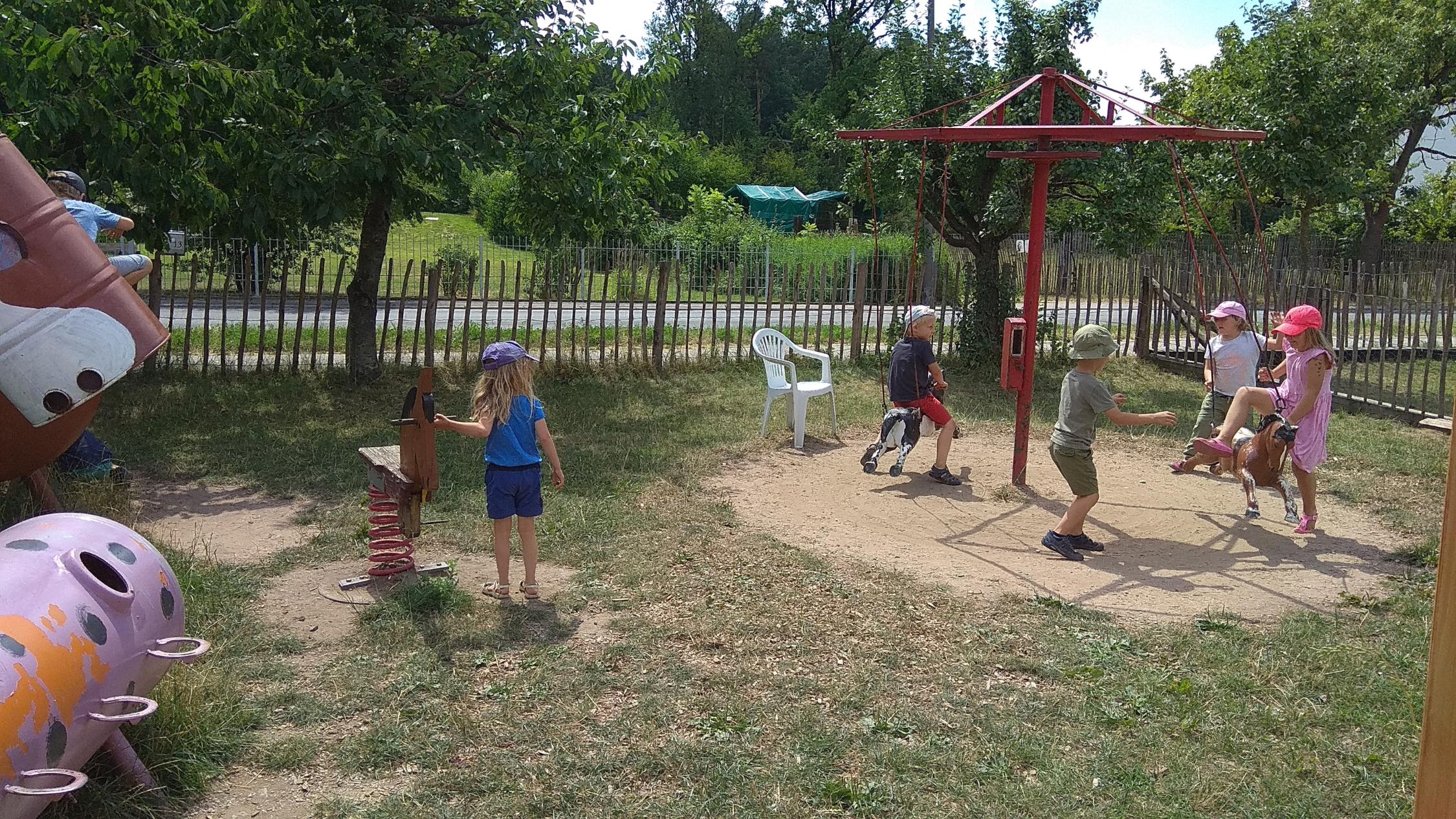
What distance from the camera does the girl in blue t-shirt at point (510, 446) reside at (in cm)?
556

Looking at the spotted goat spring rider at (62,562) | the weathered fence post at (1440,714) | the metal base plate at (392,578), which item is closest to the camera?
the weathered fence post at (1440,714)

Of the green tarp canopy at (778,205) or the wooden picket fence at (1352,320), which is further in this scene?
the green tarp canopy at (778,205)

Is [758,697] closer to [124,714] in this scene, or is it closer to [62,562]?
[124,714]

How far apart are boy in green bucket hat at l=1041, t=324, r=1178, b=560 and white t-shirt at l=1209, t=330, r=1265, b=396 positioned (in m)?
2.08

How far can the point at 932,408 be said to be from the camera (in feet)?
28.6

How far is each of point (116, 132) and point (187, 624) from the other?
5.60 meters

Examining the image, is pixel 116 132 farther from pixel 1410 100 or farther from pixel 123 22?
pixel 1410 100

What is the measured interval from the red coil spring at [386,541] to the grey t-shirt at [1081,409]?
12.4ft

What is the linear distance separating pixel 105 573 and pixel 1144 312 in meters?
13.8

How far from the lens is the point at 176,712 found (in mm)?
4023

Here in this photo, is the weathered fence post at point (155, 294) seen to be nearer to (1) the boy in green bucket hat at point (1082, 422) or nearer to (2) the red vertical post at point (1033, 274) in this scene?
(2) the red vertical post at point (1033, 274)

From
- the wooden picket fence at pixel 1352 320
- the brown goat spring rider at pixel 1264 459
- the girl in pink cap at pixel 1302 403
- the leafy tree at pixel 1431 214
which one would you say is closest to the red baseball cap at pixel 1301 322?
the girl in pink cap at pixel 1302 403

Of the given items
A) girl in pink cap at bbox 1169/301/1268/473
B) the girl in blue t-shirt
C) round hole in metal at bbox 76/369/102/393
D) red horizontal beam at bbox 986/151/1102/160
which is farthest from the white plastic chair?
round hole in metal at bbox 76/369/102/393

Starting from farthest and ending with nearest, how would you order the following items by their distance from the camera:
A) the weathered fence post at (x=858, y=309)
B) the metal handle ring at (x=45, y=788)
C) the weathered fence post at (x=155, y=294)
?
the weathered fence post at (x=858, y=309) → the weathered fence post at (x=155, y=294) → the metal handle ring at (x=45, y=788)
